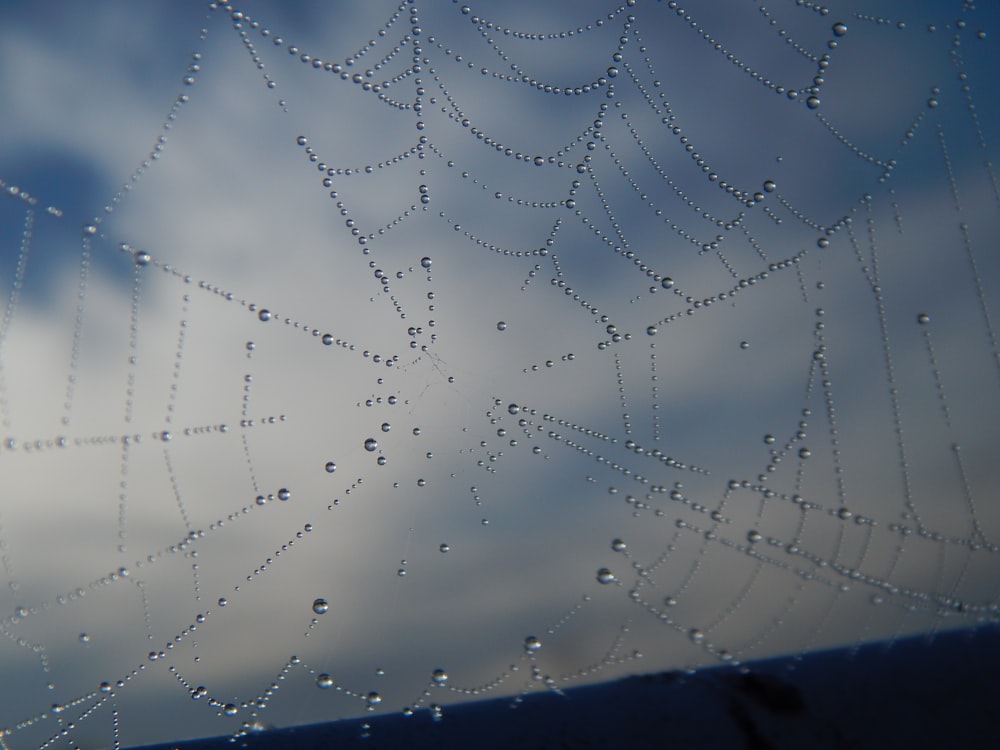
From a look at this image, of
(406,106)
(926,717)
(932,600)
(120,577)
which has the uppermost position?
(406,106)

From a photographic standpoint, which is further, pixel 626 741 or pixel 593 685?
pixel 593 685

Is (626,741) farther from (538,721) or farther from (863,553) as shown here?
(863,553)

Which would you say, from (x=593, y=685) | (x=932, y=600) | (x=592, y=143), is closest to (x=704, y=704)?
(x=593, y=685)

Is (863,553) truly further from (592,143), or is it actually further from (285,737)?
(592,143)

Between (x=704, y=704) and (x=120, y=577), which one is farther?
(x=120, y=577)

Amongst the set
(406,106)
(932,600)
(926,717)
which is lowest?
(932,600)

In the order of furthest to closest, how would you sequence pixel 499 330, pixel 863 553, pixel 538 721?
pixel 499 330
pixel 863 553
pixel 538 721

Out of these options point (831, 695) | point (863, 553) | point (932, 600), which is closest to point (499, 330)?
point (863, 553)

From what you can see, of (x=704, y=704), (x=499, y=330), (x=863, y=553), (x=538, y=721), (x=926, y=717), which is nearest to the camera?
(x=926, y=717)

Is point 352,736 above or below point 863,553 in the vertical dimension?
above
